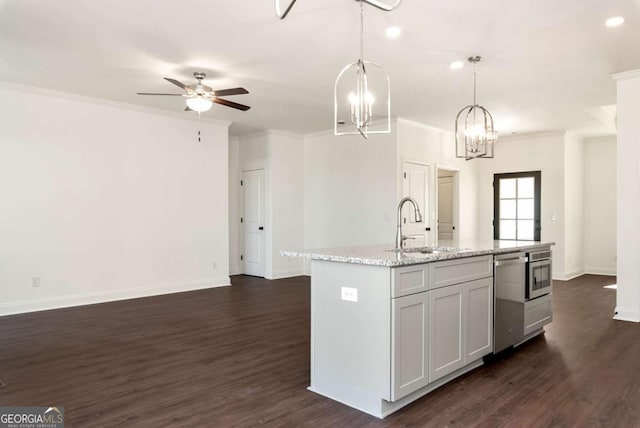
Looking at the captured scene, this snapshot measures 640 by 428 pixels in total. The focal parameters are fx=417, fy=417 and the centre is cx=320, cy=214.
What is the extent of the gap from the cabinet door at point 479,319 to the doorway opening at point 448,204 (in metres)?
5.09

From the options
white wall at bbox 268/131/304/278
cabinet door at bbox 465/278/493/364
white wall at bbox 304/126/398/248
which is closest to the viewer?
cabinet door at bbox 465/278/493/364

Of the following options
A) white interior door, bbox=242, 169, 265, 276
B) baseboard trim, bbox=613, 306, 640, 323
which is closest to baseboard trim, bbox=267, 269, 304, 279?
white interior door, bbox=242, 169, 265, 276

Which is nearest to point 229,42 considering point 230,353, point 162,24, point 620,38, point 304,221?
point 162,24

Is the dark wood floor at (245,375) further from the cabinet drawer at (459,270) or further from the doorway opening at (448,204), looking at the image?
the doorway opening at (448,204)

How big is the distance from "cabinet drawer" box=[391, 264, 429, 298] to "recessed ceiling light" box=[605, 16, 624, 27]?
262 centimetres

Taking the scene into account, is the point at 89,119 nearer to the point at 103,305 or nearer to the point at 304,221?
the point at 103,305

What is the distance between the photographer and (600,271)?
8.39 meters

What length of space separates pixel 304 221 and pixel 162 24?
5215 millimetres

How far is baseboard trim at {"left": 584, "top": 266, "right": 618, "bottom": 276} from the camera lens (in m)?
8.21

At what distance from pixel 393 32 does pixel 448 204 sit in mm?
5613

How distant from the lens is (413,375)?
256 centimetres

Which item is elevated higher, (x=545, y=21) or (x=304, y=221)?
(x=545, y=21)

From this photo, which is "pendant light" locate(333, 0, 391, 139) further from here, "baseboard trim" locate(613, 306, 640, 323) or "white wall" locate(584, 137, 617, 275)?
"white wall" locate(584, 137, 617, 275)

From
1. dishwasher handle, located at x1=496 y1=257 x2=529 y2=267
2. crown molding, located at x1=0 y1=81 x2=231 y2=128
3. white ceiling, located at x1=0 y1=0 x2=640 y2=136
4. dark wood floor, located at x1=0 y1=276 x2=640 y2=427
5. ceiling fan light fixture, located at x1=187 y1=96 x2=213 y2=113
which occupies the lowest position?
dark wood floor, located at x1=0 y1=276 x2=640 y2=427
